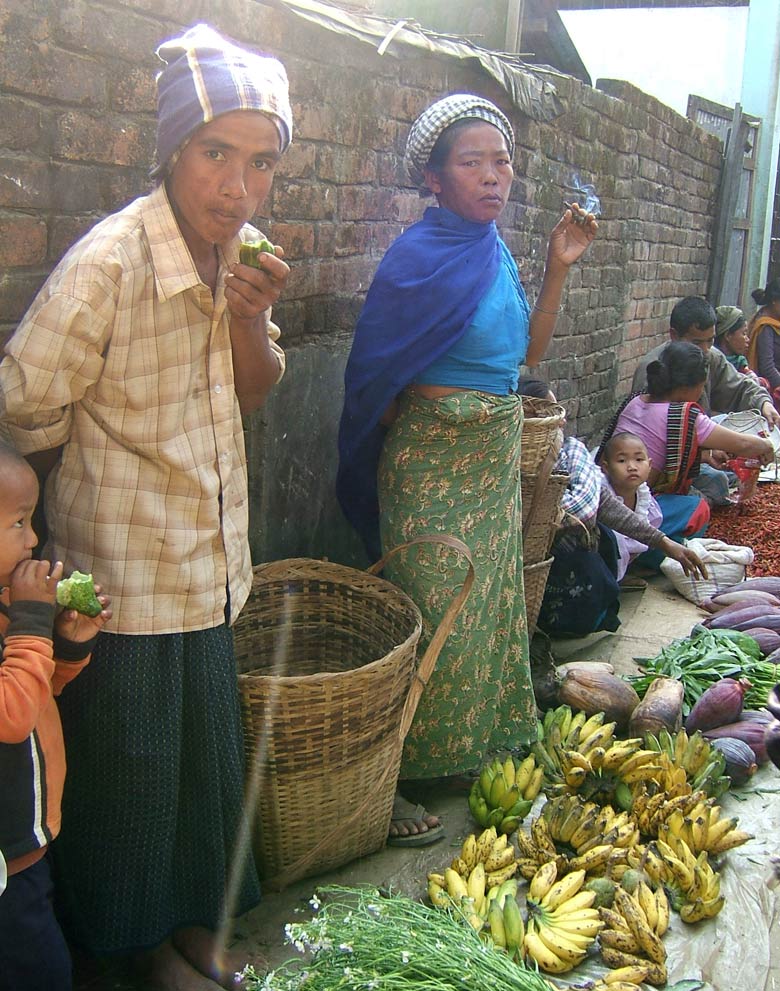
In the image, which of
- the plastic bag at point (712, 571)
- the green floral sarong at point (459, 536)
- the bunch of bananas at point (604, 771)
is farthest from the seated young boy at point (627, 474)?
the green floral sarong at point (459, 536)

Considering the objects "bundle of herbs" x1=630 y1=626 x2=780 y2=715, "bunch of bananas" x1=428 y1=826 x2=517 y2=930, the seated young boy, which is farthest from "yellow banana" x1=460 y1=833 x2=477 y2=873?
the seated young boy

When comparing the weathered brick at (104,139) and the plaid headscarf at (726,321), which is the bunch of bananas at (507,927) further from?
the plaid headscarf at (726,321)

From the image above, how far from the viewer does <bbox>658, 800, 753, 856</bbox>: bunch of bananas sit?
10.6 ft

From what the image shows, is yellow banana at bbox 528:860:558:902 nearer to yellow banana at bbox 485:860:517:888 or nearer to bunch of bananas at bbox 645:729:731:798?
yellow banana at bbox 485:860:517:888

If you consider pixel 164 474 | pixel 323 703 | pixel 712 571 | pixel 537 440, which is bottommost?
pixel 712 571

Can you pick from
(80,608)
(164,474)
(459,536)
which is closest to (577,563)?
(459,536)

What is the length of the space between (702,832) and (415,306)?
1.92m

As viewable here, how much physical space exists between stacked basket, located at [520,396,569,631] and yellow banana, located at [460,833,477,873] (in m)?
1.36

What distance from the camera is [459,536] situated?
3355mm

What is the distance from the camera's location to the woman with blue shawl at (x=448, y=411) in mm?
3254

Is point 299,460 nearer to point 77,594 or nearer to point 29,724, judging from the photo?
point 77,594

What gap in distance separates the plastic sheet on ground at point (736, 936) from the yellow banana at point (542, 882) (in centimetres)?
23

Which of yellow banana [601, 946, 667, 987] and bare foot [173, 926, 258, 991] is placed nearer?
bare foot [173, 926, 258, 991]

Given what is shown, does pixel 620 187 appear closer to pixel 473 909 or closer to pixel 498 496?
pixel 498 496
